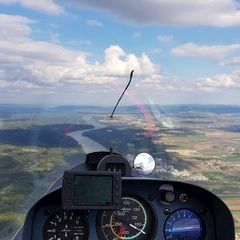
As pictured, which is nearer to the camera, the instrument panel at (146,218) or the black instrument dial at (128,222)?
the instrument panel at (146,218)

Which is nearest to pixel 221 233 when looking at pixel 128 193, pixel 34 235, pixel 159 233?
pixel 159 233

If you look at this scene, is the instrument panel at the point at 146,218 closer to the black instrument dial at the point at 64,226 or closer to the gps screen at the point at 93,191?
the black instrument dial at the point at 64,226

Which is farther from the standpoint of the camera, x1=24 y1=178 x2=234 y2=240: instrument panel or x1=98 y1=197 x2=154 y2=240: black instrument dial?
x1=98 y1=197 x2=154 y2=240: black instrument dial

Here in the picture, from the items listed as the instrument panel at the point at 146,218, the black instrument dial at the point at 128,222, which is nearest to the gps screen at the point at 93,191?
the instrument panel at the point at 146,218

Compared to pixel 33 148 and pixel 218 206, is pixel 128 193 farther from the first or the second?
pixel 33 148

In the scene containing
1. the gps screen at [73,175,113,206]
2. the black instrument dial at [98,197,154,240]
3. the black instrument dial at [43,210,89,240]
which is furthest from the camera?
the black instrument dial at [98,197,154,240]

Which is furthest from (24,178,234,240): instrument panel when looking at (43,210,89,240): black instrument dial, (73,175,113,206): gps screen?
(73,175,113,206): gps screen

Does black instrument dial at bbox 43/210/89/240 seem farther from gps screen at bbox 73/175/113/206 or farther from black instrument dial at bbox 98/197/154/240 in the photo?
gps screen at bbox 73/175/113/206
